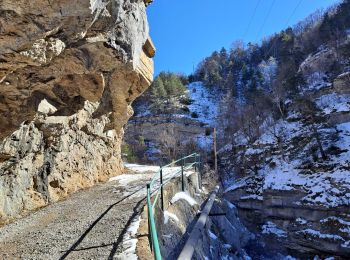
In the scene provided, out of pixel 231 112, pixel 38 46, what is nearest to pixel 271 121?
pixel 231 112

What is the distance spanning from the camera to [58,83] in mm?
6633

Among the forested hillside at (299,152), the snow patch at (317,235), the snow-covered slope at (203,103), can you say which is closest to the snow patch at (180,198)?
the forested hillside at (299,152)

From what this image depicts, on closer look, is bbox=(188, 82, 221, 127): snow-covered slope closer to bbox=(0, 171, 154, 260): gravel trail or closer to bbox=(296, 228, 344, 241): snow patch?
bbox=(296, 228, 344, 241): snow patch

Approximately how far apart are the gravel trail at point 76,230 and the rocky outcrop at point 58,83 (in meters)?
0.67

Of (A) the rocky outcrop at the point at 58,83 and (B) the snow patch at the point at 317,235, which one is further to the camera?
(B) the snow patch at the point at 317,235

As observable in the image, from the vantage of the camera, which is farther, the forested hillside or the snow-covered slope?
the snow-covered slope

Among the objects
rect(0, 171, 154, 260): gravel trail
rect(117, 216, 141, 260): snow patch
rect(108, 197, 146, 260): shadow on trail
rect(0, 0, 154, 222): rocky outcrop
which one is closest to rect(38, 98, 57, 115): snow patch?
rect(0, 0, 154, 222): rocky outcrop

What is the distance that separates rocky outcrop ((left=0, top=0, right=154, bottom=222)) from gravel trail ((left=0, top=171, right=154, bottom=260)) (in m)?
0.67

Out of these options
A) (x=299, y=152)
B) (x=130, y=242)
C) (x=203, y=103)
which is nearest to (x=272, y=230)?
(x=299, y=152)

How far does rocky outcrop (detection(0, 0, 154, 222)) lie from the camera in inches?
140

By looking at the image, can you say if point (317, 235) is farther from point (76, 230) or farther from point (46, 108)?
point (46, 108)

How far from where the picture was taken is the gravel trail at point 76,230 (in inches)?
159

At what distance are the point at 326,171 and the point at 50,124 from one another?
68.6 ft

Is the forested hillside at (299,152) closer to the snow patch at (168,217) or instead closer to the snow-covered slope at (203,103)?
the snow-covered slope at (203,103)
